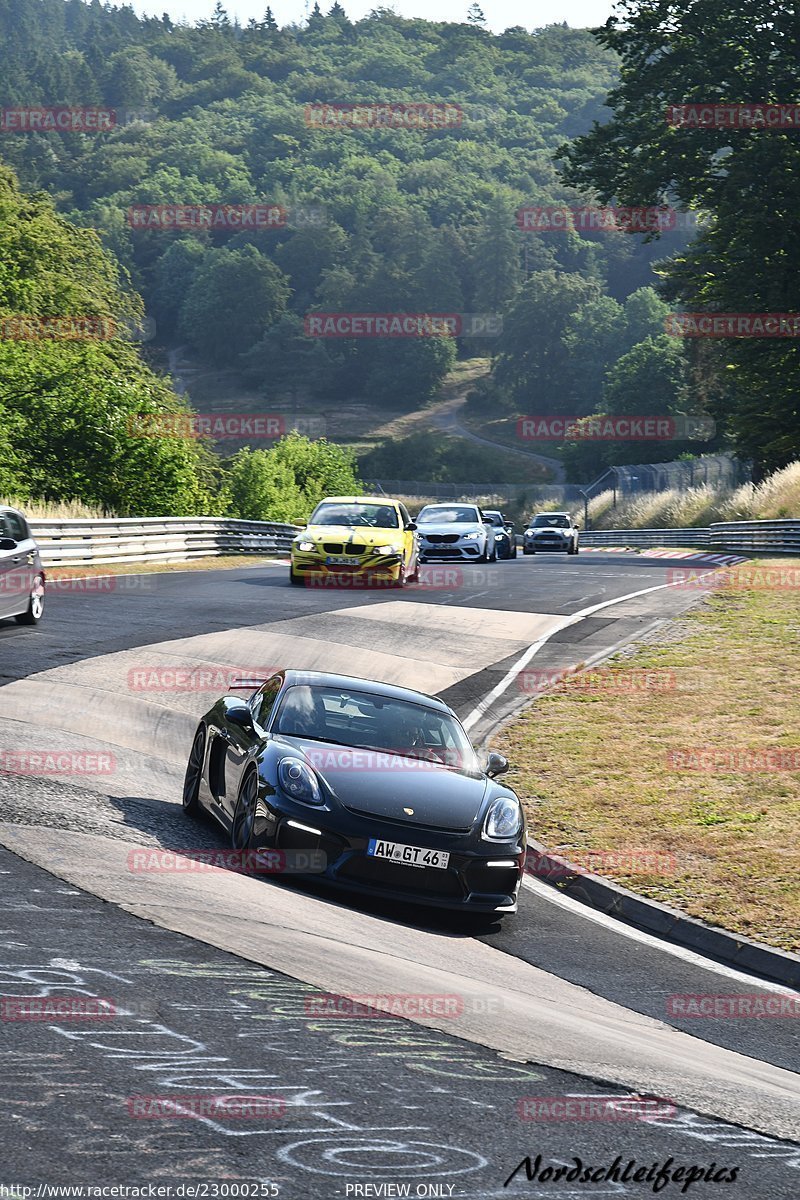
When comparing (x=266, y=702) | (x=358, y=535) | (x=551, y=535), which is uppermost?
(x=358, y=535)

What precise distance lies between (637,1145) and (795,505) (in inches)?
1703

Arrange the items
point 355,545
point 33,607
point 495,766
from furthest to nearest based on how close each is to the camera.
Result: point 355,545 → point 33,607 → point 495,766

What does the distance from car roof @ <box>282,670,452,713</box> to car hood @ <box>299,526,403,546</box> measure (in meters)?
15.2

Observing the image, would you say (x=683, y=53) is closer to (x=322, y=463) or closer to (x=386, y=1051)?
(x=386, y=1051)

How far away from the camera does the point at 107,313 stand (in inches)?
2817

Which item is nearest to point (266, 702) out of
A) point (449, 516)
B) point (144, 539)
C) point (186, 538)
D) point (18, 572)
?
point (18, 572)

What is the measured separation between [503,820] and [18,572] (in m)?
10.6

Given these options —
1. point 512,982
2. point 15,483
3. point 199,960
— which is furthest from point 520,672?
point 15,483

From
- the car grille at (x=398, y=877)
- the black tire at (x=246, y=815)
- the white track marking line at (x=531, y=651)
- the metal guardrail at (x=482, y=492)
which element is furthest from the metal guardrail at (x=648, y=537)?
the car grille at (x=398, y=877)

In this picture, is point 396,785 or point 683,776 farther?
point 683,776

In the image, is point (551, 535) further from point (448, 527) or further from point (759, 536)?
point (448, 527)

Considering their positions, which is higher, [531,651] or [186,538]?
[186,538]

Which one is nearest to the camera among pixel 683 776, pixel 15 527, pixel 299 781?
pixel 299 781

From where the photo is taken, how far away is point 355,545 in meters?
25.8
